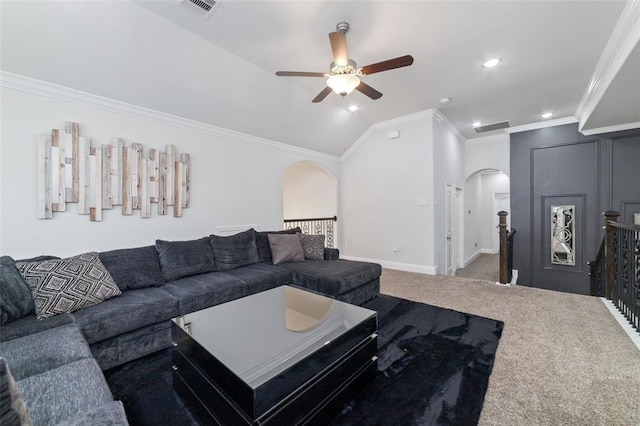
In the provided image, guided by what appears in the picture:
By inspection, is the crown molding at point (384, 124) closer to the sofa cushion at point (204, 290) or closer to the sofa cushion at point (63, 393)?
the sofa cushion at point (204, 290)

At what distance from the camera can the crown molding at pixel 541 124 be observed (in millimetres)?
5148

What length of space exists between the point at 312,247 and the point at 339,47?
8.65 ft

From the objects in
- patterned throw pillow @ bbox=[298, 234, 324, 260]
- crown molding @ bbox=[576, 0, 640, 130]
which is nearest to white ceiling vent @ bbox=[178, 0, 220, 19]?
patterned throw pillow @ bbox=[298, 234, 324, 260]

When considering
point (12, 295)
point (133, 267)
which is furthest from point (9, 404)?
point (133, 267)

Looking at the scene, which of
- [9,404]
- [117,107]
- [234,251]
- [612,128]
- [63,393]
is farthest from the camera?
[612,128]

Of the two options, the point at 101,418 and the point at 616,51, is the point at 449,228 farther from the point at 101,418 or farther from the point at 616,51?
the point at 101,418

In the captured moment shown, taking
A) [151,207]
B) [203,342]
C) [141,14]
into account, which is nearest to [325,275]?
[203,342]

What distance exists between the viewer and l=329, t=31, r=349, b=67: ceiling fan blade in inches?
82.6

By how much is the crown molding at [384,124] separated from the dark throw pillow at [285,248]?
3.00 metres

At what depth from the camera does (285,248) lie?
12.5 ft

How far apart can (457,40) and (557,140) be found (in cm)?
413

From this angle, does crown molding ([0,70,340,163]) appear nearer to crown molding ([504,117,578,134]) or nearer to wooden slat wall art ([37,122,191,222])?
wooden slat wall art ([37,122,191,222])

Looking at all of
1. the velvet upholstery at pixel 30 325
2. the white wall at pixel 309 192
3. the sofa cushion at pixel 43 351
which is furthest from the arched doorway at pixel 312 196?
the sofa cushion at pixel 43 351

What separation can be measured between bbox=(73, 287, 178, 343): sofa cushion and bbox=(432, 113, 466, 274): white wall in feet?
13.9
